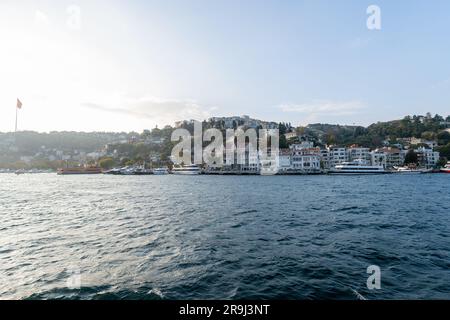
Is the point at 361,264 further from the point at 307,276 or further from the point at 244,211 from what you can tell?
the point at 244,211

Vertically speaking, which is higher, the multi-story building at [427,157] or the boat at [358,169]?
the multi-story building at [427,157]

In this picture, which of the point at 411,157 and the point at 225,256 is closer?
the point at 225,256

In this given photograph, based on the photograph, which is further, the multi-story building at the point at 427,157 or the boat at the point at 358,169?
the multi-story building at the point at 427,157

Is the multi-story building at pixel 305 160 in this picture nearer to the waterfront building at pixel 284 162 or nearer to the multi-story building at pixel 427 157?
the waterfront building at pixel 284 162

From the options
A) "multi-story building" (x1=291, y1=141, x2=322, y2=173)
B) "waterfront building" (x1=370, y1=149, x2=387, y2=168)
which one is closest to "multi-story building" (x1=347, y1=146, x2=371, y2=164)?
"waterfront building" (x1=370, y1=149, x2=387, y2=168)

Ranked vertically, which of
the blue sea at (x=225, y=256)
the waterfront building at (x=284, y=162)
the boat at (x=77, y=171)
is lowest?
the blue sea at (x=225, y=256)

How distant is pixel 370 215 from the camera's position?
20.5 metres

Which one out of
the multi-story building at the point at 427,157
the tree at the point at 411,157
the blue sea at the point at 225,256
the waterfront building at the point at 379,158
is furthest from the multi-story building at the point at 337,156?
the blue sea at the point at 225,256

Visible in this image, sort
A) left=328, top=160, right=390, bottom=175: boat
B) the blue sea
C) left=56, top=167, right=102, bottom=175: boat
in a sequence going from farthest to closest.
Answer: left=56, top=167, right=102, bottom=175: boat < left=328, top=160, right=390, bottom=175: boat < the blue sea

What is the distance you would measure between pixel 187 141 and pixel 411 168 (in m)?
101

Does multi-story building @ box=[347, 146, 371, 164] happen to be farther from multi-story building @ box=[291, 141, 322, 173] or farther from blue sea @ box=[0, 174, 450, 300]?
blue sea @ box=[0, 174, 450, 300]

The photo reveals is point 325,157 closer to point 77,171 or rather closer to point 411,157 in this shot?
point 411,157

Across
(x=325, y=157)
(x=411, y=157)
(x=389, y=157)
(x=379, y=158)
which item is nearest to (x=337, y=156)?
(x=325, y=157)

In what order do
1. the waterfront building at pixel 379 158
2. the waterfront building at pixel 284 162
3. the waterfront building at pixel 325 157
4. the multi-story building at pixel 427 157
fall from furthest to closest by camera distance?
the waterfront building at pixel 325 157 → the waterfront building at pixel 379 158 → the multi-story building at pixel 427 157 → the waterfront building at pixel 284 162
